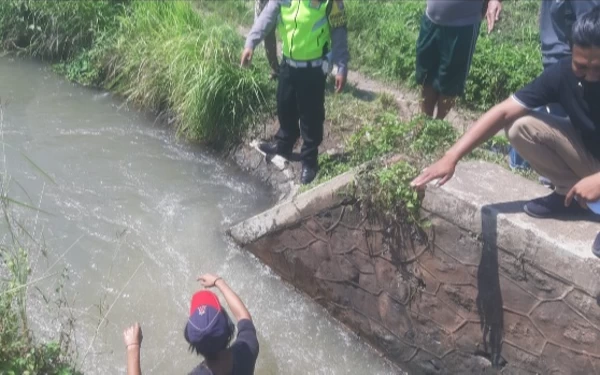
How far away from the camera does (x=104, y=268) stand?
5.86m

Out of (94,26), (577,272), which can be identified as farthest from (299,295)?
(94,26)

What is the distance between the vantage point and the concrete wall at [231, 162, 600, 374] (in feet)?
13.9

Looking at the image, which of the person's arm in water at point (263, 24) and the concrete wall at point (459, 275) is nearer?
the concrete wall at point (459, 275)

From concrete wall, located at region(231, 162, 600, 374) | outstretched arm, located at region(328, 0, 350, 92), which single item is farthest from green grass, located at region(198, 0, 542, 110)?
concrete wall, located at region(231, 162, 600, 374)

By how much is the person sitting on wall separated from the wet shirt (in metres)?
3.22

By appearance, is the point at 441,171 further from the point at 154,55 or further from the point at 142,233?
the point at 154,55

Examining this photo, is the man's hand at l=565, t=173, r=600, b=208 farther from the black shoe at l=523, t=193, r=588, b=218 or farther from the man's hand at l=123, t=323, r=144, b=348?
the man's hand at l=123, t=323, r=144, b=348

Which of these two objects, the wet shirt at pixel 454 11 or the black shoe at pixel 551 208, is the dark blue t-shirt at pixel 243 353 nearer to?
the black shoe at pixel 551 208

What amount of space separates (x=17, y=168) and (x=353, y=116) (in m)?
2.94

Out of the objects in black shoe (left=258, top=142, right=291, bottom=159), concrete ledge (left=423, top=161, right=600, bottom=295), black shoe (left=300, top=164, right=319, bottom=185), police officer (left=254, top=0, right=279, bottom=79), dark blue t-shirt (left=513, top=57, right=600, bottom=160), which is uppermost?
dark blue t-shirt (left=513, top=57, right=600, bottom=160)

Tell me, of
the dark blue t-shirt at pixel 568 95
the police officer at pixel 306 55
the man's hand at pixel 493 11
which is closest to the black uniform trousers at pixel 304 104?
the police officer at pixel 306 55

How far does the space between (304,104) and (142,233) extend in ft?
5.26

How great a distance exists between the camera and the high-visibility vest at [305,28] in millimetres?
5645

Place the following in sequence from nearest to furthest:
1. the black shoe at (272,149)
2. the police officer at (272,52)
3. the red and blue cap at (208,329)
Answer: the red and blue cap at (208,329), the black shoe at (272,149), the police officer at (272,52)
